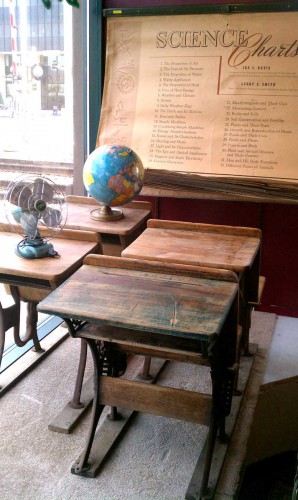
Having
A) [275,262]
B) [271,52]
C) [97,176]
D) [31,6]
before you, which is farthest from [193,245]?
[31,6]

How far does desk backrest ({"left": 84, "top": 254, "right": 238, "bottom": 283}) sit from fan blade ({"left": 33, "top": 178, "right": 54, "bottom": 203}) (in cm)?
46

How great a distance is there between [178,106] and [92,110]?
2.22 ft

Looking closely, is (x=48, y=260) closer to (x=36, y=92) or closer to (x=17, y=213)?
(x=17, y=213)

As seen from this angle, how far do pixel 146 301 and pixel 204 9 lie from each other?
2.29 m

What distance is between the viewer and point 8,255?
230 centimetres

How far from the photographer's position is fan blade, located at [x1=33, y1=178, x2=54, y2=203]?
7.58 ft

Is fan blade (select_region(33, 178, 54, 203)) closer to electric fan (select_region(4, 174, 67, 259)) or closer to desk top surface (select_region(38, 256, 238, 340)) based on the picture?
electric fan (select_region(4, 174, 67, 259))

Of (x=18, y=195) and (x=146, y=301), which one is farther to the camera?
(x=18, y=195)

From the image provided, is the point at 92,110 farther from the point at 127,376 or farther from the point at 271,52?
the point at 127,376

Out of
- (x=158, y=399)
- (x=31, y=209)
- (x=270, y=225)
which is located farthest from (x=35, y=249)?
(x=270, y=225)

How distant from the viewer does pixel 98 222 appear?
2734mm

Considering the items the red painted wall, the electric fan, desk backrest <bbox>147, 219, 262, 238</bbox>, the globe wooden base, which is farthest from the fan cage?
the red painted wall

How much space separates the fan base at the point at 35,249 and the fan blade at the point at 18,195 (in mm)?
173

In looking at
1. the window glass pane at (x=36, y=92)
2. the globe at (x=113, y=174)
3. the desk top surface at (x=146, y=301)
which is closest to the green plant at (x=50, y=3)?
the window glass pane at (x=36, y=92)
